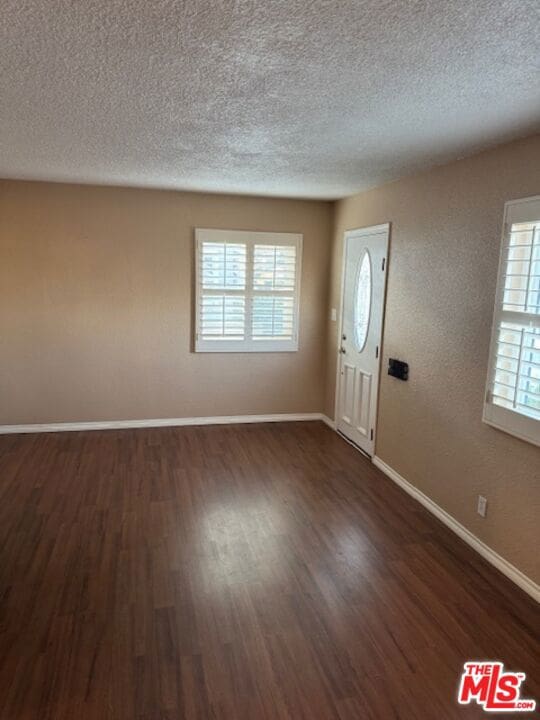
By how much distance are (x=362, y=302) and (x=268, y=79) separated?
114 inches

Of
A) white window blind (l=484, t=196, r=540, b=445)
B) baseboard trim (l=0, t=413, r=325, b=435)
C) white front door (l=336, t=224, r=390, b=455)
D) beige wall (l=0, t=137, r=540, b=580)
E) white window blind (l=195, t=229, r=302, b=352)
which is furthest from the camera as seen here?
white window blind (l=195, t=229, r=302, b=352)

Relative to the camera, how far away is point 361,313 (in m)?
4.71

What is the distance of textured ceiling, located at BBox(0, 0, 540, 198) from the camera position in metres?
1.51

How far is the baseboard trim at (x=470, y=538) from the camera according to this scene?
8.69 feet

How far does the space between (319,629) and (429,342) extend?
211 centimetres

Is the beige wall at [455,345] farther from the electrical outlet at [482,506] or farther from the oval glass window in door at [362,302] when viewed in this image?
the oval glass window in door at [362,302]

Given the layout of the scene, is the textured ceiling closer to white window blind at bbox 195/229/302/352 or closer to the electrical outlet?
white window blind at bbox 195/229/302/352

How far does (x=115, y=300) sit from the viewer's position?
4.96 metres

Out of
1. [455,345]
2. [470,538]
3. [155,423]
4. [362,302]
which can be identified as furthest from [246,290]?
[470,538]

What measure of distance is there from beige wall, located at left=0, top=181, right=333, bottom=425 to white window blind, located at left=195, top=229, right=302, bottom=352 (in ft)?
0.38

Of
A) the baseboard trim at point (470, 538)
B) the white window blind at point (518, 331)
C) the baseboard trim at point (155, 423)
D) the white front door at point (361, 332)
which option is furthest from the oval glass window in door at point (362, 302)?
the white window blind at point (518, 331)

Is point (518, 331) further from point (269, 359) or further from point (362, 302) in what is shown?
point (269, 359)

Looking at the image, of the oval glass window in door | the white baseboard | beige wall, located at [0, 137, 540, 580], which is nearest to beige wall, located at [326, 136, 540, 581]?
A: beige wall, located at [0, 137, 540, 580]

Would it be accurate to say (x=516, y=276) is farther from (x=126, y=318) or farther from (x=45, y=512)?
(x=126, y=318)
